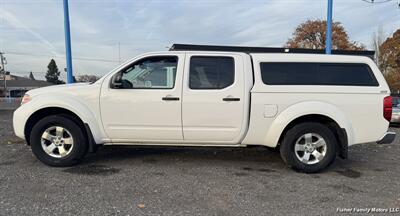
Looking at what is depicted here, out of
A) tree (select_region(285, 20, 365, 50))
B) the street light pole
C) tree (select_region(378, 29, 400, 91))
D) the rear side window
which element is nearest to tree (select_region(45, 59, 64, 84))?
tree (select_region(285, 20, 365, 50))

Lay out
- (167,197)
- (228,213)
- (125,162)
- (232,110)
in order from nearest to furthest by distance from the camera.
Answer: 1. (228,213)
2. (167,197)
3. (232,110)
4. (125,162)

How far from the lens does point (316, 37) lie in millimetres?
45875

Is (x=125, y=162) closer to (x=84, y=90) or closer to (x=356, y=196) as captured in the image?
(x=84, y=90)

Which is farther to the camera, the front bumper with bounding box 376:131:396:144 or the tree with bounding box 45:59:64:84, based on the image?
the tree with bounding box 45:59:64:84

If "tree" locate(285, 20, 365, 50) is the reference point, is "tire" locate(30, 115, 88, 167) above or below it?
below

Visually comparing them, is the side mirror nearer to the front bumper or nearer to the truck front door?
the truck front door

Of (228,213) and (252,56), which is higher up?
(252,56)

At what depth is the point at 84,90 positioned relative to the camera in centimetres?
519

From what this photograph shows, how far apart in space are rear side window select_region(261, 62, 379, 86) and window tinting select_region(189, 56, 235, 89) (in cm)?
55

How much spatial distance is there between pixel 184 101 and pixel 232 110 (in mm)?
770

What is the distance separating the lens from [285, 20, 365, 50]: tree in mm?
44094

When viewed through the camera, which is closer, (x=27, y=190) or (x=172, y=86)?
(x=27, y=190)

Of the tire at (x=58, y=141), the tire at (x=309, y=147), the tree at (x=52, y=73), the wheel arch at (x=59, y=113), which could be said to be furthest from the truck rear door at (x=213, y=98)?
the tree at (x=52, y=73)

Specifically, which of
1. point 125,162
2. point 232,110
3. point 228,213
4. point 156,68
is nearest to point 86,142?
point 125,162
